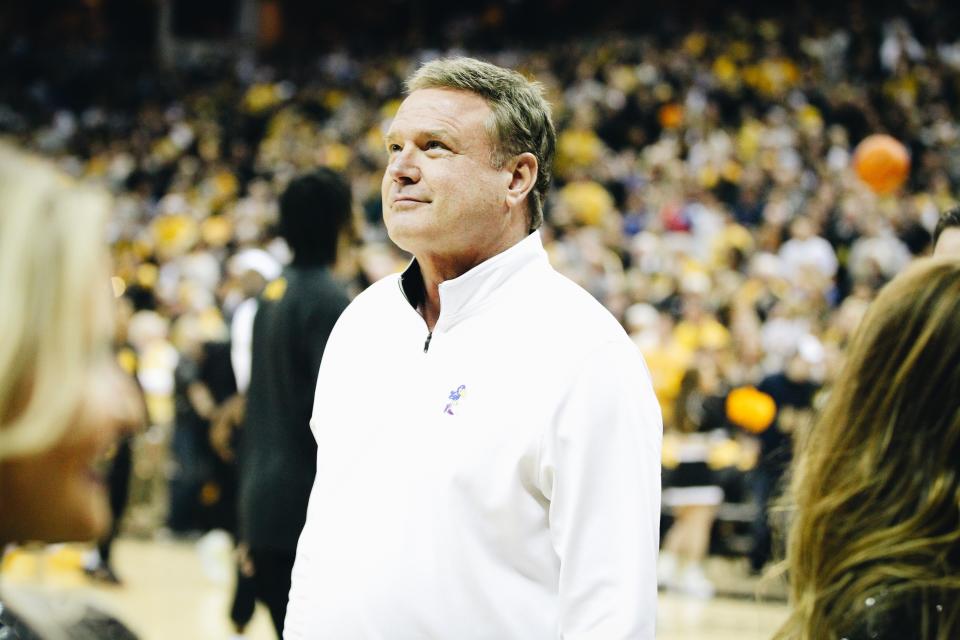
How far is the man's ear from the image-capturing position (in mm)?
2340

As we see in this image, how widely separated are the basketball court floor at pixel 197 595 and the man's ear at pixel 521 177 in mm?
4301

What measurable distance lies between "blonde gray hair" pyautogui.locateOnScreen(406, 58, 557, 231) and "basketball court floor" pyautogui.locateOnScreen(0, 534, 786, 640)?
171 inches

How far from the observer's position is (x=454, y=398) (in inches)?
83.4

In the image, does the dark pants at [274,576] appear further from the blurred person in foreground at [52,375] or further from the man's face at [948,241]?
the blurred person in foreground at [52,375]

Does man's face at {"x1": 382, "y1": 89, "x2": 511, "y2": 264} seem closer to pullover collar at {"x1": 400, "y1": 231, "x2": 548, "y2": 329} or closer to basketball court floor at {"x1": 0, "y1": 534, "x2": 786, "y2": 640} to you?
pullover collar at {"x1": 400, "y1": 231, "x2": 548, "y2": 329}

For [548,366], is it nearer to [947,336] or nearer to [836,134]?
[947,336]

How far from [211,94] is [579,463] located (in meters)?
21.2

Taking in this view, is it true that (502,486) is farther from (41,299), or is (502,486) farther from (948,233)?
(948,233)

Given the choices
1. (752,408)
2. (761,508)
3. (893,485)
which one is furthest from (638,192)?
(893,485)

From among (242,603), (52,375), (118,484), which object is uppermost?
(52,375)

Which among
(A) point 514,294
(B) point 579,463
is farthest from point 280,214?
(B) point 579,463

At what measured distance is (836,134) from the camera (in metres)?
13.8

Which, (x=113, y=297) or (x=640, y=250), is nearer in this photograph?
(x=113, y=297)

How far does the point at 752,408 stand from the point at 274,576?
554 cm
